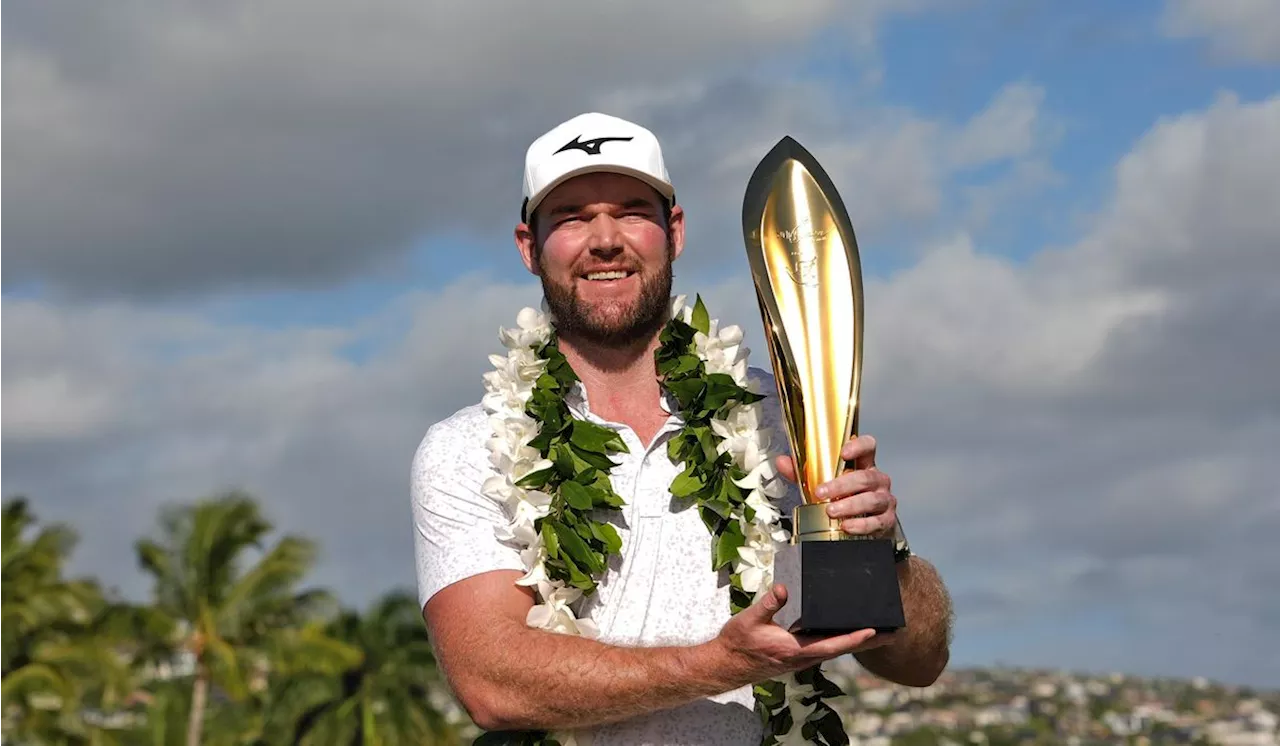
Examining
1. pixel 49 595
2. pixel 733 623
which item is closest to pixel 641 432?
pixel 733 623

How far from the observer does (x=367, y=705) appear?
39.9 metres

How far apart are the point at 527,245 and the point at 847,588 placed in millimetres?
1632

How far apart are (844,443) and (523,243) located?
1357 mm

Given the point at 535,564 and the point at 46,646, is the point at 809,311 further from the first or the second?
the point at 46,646

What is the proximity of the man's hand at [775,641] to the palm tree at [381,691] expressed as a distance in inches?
1400

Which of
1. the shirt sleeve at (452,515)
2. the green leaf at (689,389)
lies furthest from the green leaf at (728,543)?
the shirt sleeve at (452,515)

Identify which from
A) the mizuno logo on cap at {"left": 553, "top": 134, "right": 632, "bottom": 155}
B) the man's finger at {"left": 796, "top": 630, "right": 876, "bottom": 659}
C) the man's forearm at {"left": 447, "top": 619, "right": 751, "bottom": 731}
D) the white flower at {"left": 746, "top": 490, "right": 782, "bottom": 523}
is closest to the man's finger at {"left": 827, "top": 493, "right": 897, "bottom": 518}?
the man's finger at {"left": 796, "top": 630, "right": 876, "bottom": 659}

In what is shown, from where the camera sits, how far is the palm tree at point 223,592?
35188 millimetres

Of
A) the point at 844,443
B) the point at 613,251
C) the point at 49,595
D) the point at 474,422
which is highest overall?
the point at 49,595

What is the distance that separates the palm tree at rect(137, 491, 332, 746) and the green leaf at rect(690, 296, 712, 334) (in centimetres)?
3149

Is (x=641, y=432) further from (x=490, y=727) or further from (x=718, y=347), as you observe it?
(x=490, y=727)

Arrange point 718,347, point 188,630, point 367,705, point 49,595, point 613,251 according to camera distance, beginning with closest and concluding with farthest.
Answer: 1. point 613,251
2. point 718,347
3. point 49,595
4. point 188,630
5. point 367,705

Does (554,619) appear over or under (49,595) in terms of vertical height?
under

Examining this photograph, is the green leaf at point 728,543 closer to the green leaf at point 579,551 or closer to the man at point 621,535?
the man at point 621,535
